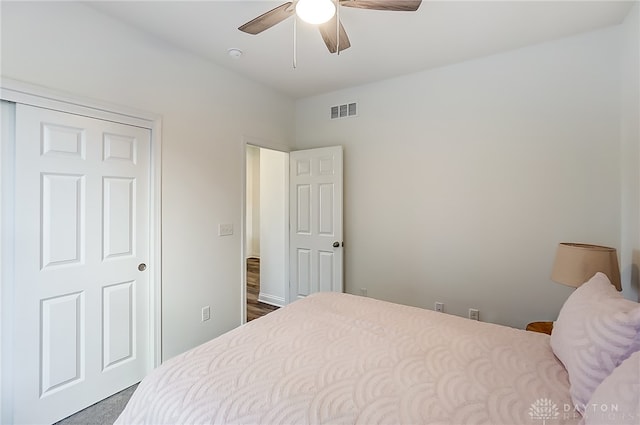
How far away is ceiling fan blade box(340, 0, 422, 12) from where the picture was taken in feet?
4.71

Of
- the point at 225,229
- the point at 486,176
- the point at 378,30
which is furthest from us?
the point at 225,229

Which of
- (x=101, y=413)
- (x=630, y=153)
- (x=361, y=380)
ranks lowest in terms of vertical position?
(x=101, y=413)

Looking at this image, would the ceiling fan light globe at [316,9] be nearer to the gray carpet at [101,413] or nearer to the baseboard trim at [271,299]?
the gray carpet at [101,413]

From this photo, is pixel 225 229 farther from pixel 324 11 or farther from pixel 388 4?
pixel 388 4

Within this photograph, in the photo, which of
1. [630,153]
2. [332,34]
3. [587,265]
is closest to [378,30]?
[332,34]

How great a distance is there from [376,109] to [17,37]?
8.92 feet

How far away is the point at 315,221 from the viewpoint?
11.0 ft

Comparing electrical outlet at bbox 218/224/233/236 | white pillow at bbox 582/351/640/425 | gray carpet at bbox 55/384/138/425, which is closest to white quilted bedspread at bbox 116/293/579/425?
white pillow at bbox 582/351/640/425

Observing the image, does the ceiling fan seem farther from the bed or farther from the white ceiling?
the bed

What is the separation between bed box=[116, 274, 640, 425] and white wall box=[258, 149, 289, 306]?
232cm

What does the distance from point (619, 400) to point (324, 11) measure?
1.72 m

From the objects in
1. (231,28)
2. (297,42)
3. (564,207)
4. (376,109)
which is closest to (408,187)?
(376,109)

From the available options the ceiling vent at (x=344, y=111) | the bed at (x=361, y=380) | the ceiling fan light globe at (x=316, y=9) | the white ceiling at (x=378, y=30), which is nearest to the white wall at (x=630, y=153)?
the white ceiling at (x=378, y=30)

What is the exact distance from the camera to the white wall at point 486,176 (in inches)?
85.0
